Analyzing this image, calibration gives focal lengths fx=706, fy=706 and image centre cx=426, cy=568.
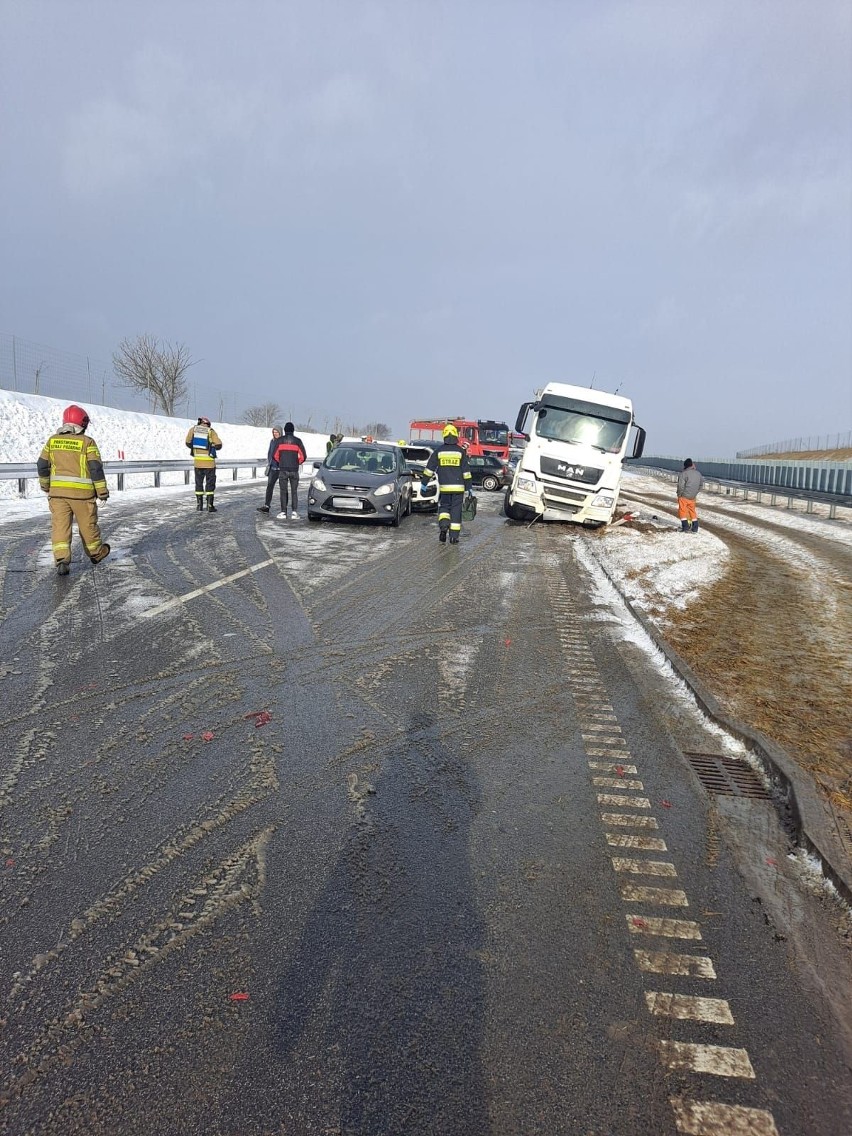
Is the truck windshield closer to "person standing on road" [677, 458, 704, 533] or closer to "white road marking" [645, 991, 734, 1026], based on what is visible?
"person standing on road" [677, 458, 704, 533]

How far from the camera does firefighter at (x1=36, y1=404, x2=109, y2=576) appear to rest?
26.3 ft

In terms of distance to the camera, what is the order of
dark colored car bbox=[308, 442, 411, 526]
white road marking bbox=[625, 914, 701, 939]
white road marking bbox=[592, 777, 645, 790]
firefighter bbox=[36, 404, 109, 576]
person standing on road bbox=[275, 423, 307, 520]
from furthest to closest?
1. person standing on road bbox=[275, 423, 307, 520]
2. dark colored car bbox=[308, 442, 411, 526]
3. firefighter bbox=[36, 404, 109, 576]
4. white road marking bbox=[592, 777, 645, 790]
5. white road marking bbox=[625, 914, 701, 939]

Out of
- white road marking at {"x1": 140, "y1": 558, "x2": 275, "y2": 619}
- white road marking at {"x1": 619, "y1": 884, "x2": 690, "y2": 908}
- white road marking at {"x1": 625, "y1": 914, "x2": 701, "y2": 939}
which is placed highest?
white road marking at {"x1": 140, "y1": 558, "x2": 275, "y2": 619}

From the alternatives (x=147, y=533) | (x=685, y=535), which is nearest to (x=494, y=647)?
(x=147, y=533)

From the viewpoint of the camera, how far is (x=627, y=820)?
3.41 meters

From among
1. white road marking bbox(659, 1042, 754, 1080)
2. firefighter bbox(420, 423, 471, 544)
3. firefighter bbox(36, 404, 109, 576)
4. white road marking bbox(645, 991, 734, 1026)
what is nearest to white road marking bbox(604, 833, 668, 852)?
white road marking bbox(645, 991, 734, 1026)

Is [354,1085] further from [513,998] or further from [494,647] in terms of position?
[494,647]

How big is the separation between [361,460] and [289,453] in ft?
5.42

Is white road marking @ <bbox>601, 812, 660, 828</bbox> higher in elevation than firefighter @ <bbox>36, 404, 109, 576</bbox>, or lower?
lower

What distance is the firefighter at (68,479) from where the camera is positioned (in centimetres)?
802

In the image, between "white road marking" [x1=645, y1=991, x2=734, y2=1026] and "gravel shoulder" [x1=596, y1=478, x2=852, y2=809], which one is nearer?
"white road marking" [x1=645, y1=991, x2=734, y2=1026]

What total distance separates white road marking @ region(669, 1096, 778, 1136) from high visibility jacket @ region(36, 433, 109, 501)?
25.8 ft

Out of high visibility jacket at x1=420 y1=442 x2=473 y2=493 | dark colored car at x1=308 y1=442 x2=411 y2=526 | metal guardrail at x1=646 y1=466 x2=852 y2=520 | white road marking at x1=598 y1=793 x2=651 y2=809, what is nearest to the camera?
white road marking at x1=598 y1=793 x2=651 y2=809

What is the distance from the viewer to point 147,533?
38.4 ft
